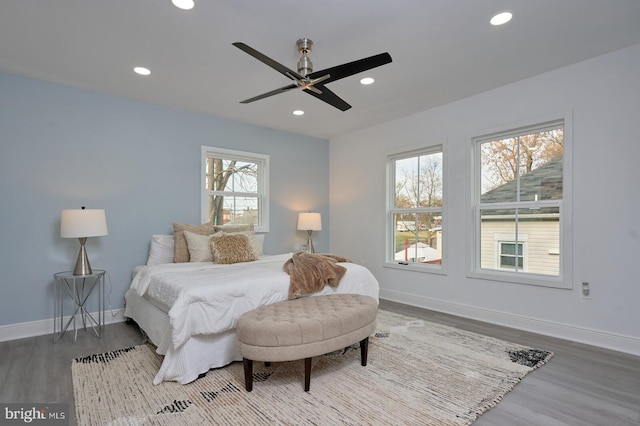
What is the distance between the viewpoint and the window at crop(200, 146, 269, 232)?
4.43 metres

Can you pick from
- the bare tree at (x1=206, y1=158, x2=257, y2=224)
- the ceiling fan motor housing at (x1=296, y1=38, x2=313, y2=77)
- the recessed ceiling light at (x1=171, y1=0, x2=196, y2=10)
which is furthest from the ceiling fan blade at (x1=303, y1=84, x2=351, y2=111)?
the bare tree at (x1=206, y1=158, x2=257, y2=224)

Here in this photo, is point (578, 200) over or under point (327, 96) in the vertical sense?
under

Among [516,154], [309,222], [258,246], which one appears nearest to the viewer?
[516,154]

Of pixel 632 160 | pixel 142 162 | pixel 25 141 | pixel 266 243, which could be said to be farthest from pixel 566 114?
pixel 25 141

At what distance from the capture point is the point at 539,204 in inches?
131

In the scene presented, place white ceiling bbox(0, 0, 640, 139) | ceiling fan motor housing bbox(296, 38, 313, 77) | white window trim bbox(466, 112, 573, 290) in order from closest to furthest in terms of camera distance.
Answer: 1. white ceiling bbox(0, 0, 640, 139)
2. ceiling fan motor housing bbox(296, 38, 313, 77)
3. white window trim bbox(466, 112, 573, 290)

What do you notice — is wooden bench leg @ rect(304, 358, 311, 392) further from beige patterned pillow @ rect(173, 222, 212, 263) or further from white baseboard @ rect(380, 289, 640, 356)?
white baseboard @ rect(380, 289, 640, 356)

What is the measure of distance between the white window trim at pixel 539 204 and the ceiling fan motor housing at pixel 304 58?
2.26 m

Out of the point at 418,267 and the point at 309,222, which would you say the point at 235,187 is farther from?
the point at 418,267

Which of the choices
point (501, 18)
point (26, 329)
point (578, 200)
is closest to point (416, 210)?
point (578, 200)

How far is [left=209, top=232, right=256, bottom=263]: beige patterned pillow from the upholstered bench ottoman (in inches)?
48.4

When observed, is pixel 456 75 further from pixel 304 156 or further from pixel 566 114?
pixel 304 156

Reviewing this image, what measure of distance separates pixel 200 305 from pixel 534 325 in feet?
10.4

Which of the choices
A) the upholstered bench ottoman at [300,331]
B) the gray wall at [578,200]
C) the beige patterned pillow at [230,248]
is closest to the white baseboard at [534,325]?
the gray wall at [578,200]
